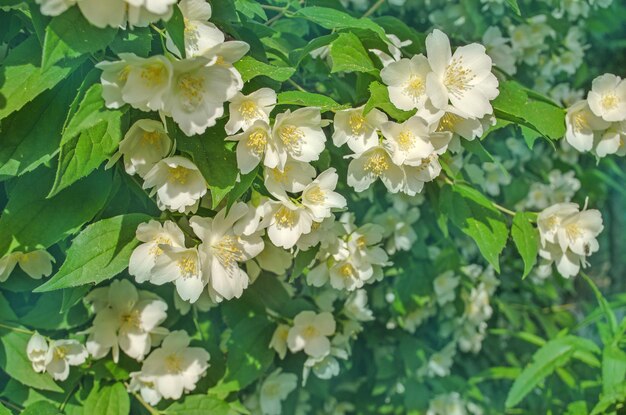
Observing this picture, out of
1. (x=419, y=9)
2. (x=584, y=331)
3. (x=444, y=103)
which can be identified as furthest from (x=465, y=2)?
(x=584, y=331)

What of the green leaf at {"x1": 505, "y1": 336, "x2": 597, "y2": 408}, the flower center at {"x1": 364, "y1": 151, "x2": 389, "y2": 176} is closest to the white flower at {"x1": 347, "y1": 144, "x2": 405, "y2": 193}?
the flower center at {"x1": 364, "y1": 151, "x2": 389, "y2": 176}

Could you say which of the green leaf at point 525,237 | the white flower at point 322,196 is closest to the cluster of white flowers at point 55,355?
the white flower at point 322,196

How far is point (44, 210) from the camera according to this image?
131 centimetres

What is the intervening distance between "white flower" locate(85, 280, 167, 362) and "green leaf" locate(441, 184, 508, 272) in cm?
64

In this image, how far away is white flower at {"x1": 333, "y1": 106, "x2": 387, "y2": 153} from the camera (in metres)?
1.33

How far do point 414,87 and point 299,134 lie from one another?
22 centimetres

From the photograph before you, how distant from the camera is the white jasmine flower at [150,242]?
1.30 metres

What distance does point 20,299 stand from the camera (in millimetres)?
1699

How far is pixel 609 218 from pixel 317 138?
353 cm

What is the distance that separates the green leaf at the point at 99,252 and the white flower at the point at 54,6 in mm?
411

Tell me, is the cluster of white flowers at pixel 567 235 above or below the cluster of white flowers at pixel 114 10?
below

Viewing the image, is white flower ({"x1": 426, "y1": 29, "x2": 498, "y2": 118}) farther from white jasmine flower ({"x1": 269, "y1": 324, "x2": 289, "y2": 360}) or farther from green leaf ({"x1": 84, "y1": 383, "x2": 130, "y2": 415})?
green leaf ({"x1": 84, "y1": 383, "x2": 130, "y2": 415})

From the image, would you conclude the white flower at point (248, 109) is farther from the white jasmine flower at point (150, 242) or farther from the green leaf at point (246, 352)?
the green leaf at point (246, 352)

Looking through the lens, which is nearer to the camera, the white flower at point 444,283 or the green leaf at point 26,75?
the green leaf at point 26,75
